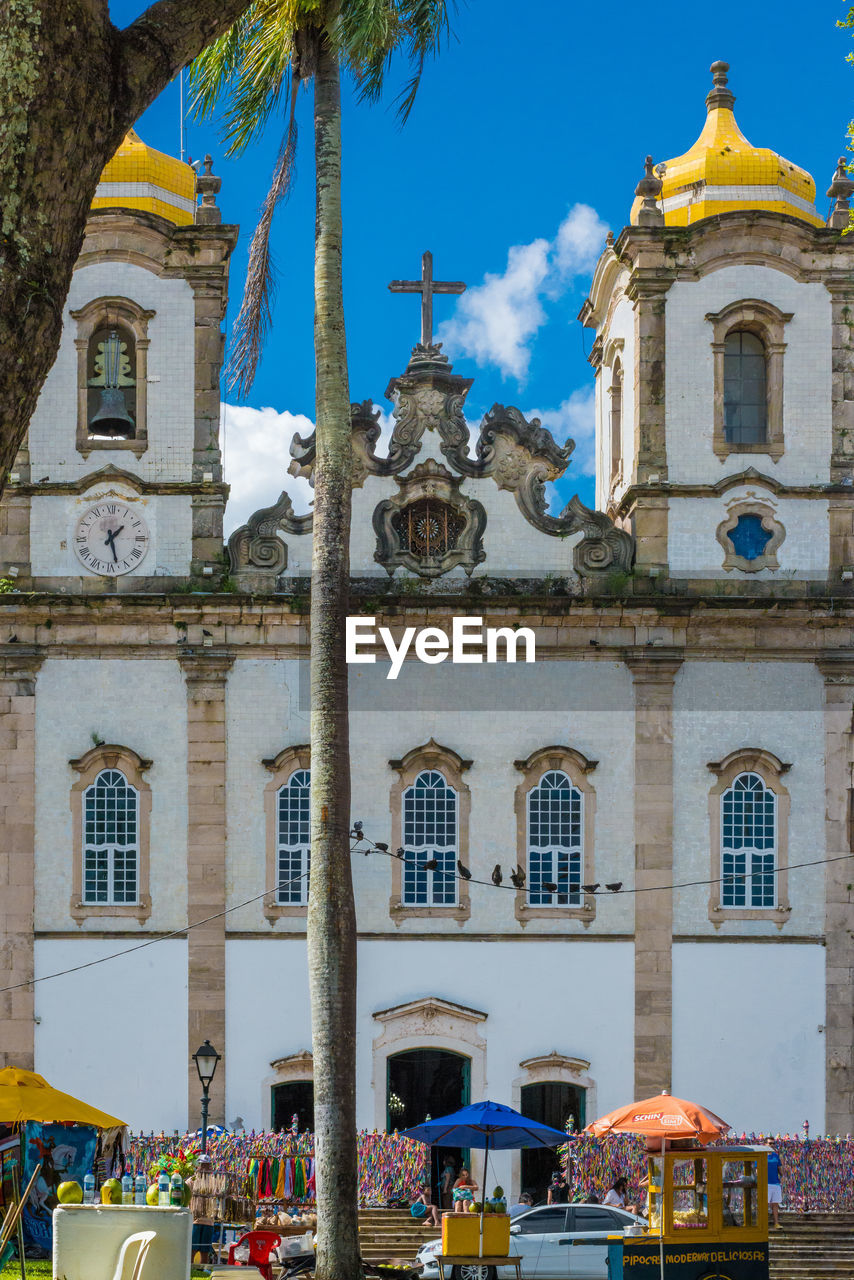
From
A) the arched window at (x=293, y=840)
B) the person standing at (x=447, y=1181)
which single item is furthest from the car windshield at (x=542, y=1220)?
the arched window at (x=293, y=840)

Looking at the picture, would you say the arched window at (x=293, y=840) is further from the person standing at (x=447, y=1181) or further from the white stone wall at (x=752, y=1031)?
the white stone wall at (x=752, y=1031)

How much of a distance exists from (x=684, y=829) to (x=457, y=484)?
20.7ft

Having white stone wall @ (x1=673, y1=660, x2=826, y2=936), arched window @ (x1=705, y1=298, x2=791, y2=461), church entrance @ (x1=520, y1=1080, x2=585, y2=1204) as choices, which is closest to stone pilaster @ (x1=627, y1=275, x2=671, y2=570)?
arched window @ (x1=705, y1=298, x2=791, y2=461)

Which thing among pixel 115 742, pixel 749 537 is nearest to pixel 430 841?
pixel 115 742

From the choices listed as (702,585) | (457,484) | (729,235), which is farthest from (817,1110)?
(729,235)

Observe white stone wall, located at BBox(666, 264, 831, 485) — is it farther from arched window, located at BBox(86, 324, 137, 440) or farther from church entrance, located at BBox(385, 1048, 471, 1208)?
church entrance, located at BBox(385, 1048, 471, 1208)

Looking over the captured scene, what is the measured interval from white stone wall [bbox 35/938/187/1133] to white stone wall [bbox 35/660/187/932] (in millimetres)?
485

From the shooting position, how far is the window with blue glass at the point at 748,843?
30562mm

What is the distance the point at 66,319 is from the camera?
3159 cm

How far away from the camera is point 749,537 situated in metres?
31.6

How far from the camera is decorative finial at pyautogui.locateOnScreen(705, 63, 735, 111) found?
1323 inches

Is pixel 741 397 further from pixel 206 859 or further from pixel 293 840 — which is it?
pixel 206 859

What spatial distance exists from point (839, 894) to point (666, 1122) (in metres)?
9.31

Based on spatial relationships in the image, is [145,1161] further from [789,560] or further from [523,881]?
[789,560]
